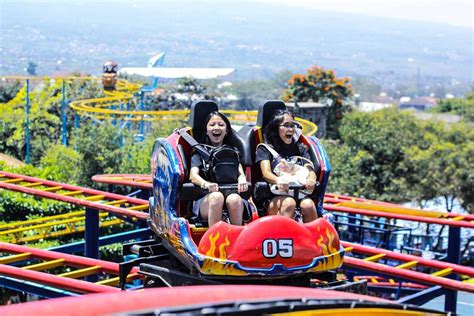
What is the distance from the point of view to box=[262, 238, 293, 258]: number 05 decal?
4.02 metres

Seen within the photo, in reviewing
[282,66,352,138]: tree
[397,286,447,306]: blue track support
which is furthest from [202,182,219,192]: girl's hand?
[282,66,352,138]: tree

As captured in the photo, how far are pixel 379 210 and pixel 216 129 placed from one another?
14.3 ft

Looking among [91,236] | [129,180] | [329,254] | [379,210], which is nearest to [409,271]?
[329,254]

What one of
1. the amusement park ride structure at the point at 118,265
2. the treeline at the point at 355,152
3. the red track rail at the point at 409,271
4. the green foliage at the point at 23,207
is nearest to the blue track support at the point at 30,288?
the amusement park ride structure at the point at 118,265

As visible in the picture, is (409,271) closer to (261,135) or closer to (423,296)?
(423,296)

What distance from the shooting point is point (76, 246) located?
24.4ft

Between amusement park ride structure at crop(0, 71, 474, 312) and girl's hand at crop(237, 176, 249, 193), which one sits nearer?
girl's hand at crop(237, 176, 249, 193)

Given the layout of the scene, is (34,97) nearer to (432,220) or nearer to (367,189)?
(367,189)

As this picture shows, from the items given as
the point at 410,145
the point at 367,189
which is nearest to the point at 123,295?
the point at 367,189

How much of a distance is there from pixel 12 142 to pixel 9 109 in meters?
2.37

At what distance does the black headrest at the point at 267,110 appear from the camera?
4.96 meters

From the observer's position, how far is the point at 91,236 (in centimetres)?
695

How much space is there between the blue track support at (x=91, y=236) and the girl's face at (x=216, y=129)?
8.03 feet

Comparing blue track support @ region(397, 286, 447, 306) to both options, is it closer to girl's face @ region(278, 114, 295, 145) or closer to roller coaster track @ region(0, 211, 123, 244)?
girl's face @ region(278, 114, 295, 145)
